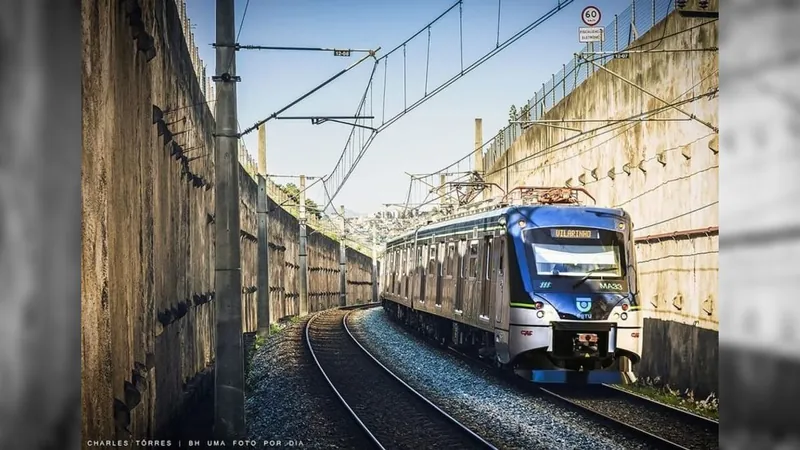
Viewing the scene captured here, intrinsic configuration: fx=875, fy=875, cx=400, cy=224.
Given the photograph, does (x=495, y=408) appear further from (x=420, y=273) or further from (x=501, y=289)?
(x=420, y=273)

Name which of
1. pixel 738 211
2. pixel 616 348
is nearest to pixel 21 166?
pixel 738 211

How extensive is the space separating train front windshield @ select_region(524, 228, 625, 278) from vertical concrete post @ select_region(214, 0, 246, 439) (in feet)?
18.1

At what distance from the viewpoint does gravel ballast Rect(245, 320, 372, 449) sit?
11453 millimetres

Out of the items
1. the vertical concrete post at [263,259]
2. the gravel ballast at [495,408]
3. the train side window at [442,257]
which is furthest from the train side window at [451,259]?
the vertical concrete post at [263,259]

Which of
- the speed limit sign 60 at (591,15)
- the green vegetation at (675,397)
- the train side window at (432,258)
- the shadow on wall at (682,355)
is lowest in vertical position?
the green vegetation at (675,397)

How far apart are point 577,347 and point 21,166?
38.6 feet

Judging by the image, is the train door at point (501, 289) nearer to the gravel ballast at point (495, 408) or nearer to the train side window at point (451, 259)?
the gravel ballast at point (495, 408)

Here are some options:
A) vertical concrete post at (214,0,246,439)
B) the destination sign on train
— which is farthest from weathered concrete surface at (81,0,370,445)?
the destination sign on train

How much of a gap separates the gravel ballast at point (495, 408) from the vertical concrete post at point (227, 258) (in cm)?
332

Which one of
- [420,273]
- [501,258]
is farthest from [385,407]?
[420,273]

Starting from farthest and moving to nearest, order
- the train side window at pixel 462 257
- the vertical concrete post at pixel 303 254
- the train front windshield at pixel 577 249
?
the vertical concrete post at pixel 303 254
the train side window at pixel 462 257
the train front windshield at pixel 577 249

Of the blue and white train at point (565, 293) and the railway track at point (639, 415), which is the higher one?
the blue and white train at point (565, 293)

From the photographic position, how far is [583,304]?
1420 cm

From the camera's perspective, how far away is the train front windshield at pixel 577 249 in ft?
47.6
